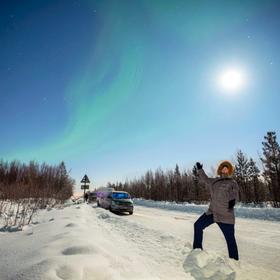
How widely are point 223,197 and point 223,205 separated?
147 millimetres

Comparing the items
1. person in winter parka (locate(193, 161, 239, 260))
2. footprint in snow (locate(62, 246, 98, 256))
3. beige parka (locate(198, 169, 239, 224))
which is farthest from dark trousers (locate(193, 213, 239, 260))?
footprint in snow (locate(62, 246, 98, 256))

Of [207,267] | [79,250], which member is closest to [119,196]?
[207,267]

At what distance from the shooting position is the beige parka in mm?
3925

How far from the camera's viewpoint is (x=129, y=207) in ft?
54.8

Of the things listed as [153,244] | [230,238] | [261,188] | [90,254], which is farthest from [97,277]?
[261,188]

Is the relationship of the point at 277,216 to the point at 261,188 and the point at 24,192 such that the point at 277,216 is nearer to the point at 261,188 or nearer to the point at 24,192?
the point at 24,192

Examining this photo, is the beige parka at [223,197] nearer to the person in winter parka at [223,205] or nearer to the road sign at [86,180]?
the person in winter parka at [223,205]

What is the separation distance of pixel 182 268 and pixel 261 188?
39.5 meters

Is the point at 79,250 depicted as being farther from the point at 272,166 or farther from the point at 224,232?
the point at 272,166

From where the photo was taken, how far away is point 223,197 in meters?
4.01

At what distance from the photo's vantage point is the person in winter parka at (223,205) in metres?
3.87

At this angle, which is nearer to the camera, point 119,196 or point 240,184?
point 119,196

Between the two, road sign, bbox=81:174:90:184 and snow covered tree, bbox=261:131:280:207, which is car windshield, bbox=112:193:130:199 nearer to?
A: road sign, bbox=81:174:90:184

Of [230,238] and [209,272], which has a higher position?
[230,238]
